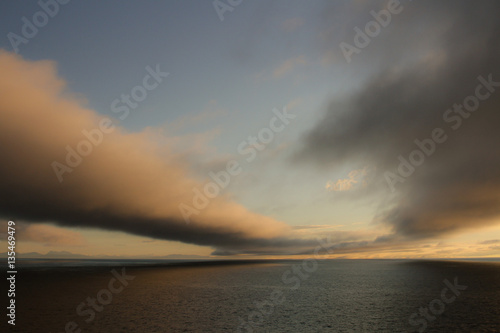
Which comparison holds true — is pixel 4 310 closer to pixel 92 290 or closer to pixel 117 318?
pixel 117 318

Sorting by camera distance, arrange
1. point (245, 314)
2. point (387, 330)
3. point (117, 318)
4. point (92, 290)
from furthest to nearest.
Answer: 1. point (92, 290)
2. point (245, 314)
3. point (117, 318)
4. point (387, 330)

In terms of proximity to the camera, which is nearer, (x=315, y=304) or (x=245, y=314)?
(x=245, y=314)

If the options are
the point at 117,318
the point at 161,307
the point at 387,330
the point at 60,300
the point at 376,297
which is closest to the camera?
the point at 387,330

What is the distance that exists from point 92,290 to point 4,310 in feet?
70.2

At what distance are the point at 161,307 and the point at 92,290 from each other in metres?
23.9

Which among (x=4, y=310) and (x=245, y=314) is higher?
(x=4, y=310)

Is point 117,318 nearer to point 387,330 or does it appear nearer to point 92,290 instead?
point 92,290

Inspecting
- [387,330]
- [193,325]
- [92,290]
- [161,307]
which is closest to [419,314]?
[387,330]

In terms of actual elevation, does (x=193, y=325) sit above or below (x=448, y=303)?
above

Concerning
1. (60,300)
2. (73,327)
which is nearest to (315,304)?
(73,327)

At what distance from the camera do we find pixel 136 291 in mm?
63594

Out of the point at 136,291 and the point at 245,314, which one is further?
the point at 136,291

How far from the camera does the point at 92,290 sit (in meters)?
61.7

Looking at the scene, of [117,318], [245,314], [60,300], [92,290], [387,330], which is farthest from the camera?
[92,290]
